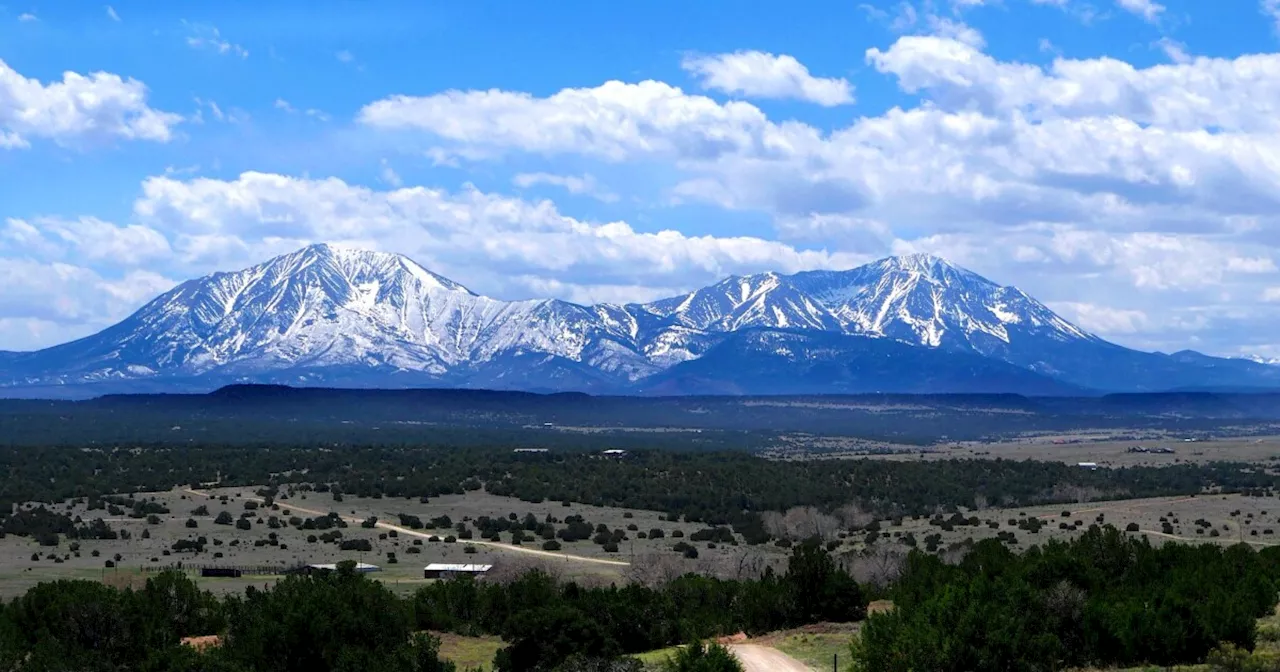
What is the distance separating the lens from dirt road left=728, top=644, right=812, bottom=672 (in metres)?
32.5

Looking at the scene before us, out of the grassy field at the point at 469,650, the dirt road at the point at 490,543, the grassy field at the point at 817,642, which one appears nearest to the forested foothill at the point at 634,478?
the dirt road at the point at 490,543

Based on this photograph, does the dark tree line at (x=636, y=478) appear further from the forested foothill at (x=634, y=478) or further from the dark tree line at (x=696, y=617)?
the dark tree line at (x=696, y=617)

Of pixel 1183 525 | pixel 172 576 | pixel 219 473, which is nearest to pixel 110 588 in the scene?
pixel 172 576

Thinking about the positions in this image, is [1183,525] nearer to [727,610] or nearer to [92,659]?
[727,610]

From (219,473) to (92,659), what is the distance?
90.0m

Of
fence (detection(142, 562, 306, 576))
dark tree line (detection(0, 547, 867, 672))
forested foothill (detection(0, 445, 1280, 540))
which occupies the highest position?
forested foothill (detection(0, 445, 1280, 540))

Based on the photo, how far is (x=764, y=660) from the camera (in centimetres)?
3369

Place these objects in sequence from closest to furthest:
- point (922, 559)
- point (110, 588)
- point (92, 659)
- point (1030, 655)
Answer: point (1030, 655) < point (92, 659) < point (110, 588) < point (922, 559)

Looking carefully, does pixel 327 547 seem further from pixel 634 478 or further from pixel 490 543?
pixel 634 478

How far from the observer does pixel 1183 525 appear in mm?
80625

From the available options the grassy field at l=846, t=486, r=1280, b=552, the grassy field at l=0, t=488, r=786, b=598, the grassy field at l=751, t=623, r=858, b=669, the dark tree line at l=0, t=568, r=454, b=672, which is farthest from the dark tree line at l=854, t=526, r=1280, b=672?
the grassy field at l=846, t=486, r=1280, b=552

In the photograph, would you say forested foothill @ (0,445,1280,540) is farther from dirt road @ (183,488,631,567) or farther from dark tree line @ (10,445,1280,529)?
dirt road @ (183,488,631,567)

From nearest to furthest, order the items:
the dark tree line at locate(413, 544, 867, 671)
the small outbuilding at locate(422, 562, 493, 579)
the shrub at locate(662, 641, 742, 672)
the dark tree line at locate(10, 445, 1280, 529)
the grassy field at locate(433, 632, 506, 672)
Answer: the shrub at locate(662, 641, 742, 672) < the dark tree line at locate(413, 544, 867, 671) < the grassy field at locate(433, 632, 506, 672) < the small outbuilding at locate(422, 562, 493, 579) < the dark tree line at locate(10, 445, 1280, 529)

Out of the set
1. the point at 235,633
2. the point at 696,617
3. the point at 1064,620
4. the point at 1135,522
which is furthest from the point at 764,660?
the point at 1135,522
